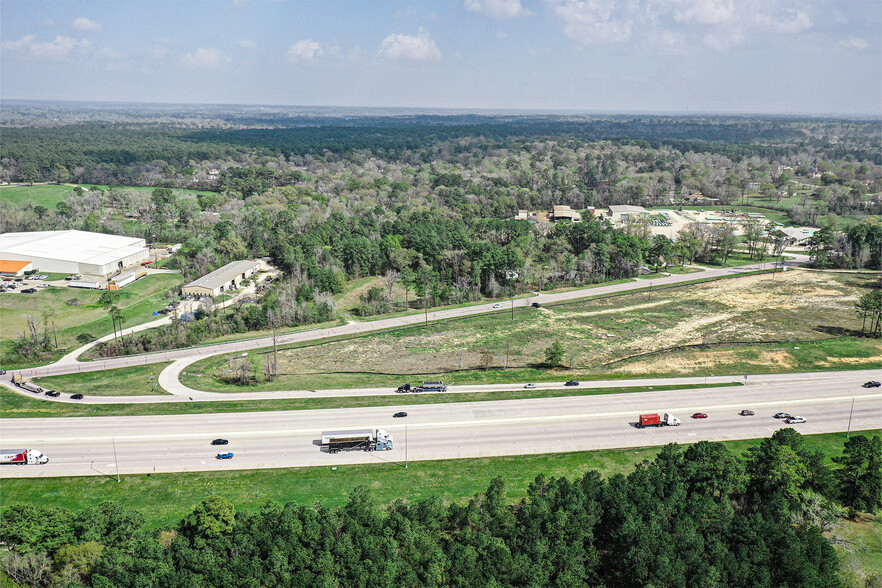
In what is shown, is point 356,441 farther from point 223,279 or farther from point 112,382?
point 223,279

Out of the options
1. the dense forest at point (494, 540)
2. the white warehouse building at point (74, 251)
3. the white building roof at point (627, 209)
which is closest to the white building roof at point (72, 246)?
the white warehouse building at point (74, 251)

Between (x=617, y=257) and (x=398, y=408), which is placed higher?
(x=617, y=257)

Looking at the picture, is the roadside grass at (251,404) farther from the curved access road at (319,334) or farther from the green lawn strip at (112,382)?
the green lawn strip at (112,382)

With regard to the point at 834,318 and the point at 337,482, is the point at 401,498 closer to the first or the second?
the point at 337,482

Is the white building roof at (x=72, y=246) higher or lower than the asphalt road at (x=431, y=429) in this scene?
higher

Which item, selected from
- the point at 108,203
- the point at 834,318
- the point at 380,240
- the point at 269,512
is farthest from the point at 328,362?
the point at 108,203

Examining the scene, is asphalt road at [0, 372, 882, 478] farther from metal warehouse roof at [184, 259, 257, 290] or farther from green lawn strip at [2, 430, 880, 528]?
metal warehouse roof at [184, 259, 257, 290]

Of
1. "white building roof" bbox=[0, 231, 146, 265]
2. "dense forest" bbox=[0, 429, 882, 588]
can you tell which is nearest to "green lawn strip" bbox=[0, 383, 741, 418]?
"dense forest" bbox=[0, 429, 882, 588]
